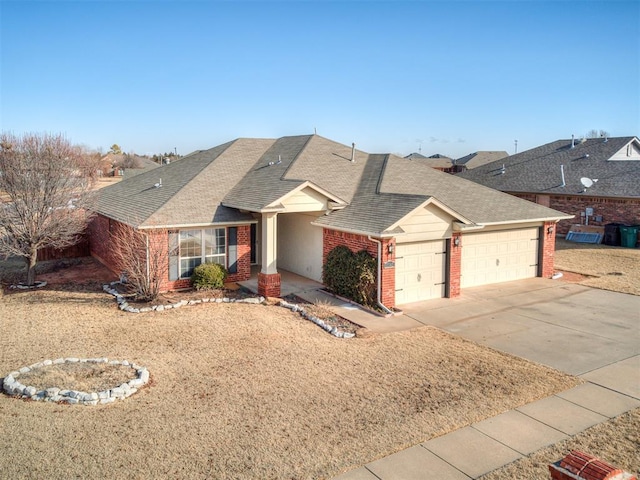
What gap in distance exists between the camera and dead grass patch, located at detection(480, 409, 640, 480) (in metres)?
6.80

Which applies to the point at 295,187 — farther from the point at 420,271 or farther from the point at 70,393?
the point at 70,393

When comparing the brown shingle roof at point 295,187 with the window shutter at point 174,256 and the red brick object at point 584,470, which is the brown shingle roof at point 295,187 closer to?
the window shutter at point 174,256

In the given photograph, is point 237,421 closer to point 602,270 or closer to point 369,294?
point 369,294

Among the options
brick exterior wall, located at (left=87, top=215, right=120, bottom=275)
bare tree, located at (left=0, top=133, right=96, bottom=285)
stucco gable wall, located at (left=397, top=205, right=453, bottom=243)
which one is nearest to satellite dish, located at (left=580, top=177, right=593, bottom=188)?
stucco gable wall, located at (left=397, top=205, right=453, bottom=243)

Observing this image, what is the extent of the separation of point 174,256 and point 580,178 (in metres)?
24.5

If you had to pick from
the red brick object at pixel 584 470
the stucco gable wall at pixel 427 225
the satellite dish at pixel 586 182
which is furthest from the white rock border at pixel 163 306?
the satellite dish at pixel 586 182

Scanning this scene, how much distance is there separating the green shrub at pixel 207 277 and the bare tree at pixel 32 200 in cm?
493

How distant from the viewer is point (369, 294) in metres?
14.9

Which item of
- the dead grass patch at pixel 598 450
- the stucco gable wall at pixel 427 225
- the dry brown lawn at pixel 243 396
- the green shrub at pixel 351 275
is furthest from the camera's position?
the stucco gable wall at pixel 427 225

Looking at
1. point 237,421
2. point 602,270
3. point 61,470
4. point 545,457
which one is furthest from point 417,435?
point 602,270

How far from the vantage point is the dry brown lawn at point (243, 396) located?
22.7ft

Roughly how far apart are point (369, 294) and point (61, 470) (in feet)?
32.0

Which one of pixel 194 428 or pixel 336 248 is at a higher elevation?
pixel 336 248

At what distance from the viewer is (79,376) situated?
30.5 ft
